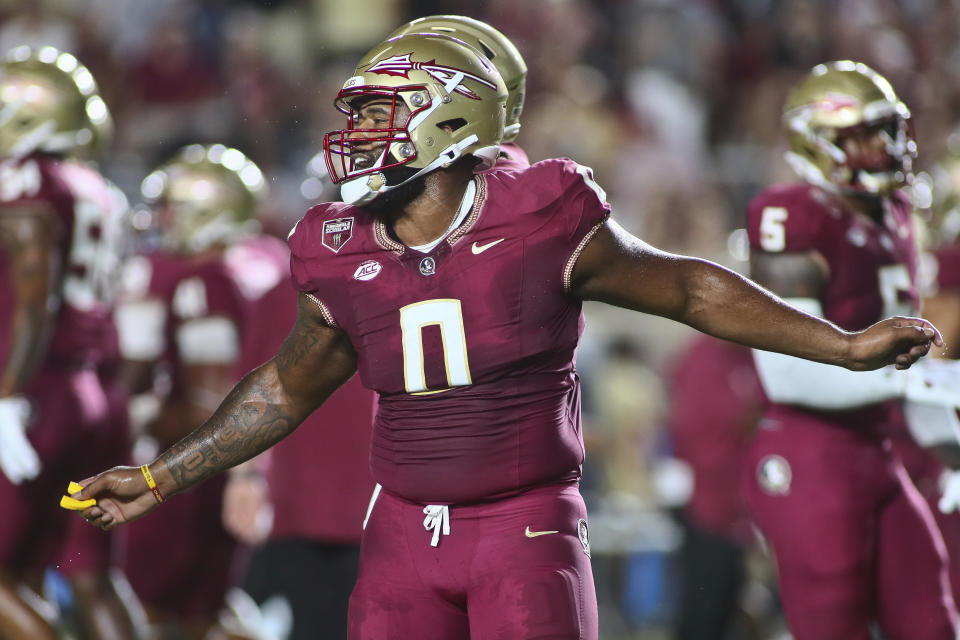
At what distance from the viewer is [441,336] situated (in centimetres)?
285

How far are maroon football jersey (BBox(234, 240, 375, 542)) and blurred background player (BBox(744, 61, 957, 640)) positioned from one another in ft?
4.20

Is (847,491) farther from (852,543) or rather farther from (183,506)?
(183,506)

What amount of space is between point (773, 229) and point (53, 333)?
2391mm

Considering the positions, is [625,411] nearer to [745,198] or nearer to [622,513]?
[622,513]

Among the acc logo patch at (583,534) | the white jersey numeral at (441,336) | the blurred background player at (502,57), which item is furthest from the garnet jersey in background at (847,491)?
the white jersey numeral at (441,336)

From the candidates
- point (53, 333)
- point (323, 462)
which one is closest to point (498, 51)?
point (323, 462)

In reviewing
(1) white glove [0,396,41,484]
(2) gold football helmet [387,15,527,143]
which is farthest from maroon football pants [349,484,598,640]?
(1) white glove [0,396,41,484]

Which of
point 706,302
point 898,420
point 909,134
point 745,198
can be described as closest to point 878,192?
point 909,134

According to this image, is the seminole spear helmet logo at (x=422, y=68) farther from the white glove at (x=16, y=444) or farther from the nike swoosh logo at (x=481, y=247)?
the white glove at (x=16, y=444)

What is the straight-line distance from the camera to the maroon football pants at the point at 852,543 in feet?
12.5

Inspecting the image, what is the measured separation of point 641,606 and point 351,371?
5.22m

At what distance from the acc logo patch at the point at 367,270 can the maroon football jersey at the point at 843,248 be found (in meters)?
1.46

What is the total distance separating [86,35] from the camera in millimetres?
9789

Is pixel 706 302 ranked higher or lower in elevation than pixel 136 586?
higher
